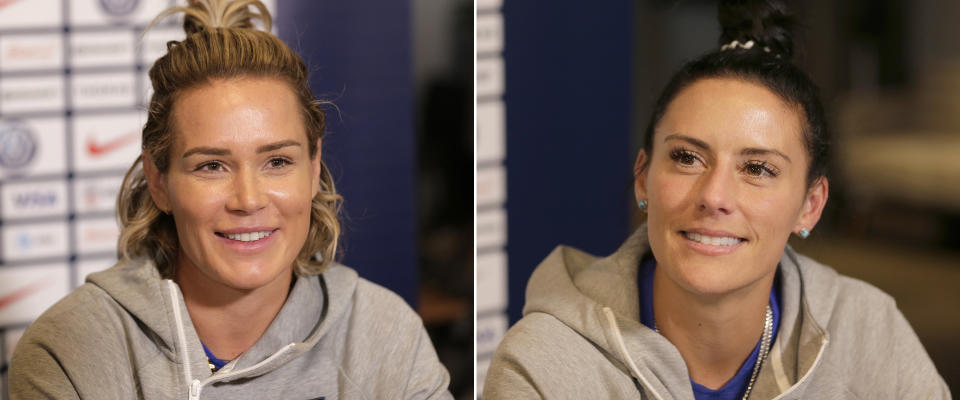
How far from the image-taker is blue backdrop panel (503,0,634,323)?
71.5 inches

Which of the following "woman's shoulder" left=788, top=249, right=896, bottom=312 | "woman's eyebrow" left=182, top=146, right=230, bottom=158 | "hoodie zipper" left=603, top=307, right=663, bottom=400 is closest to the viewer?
"woman's eyebrow" left=182, top=146, right=230, bottom=158

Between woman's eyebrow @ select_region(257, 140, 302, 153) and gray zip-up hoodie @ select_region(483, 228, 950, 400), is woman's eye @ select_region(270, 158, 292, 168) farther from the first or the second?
gray zip-up hoodie @ select_region(483, 228, 950, 400)

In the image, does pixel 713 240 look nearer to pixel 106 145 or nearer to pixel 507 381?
pixel 507 381

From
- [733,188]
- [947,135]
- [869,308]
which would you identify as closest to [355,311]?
[733,188]

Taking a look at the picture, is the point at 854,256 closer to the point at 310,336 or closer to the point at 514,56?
the point at 514,56

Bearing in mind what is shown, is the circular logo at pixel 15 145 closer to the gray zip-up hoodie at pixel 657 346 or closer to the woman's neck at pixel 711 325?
the gray zip-up hoodie at pixel 657 346

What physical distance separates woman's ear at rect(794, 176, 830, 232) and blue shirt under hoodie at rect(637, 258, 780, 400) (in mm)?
152

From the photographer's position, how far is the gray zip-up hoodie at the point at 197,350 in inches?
59.0

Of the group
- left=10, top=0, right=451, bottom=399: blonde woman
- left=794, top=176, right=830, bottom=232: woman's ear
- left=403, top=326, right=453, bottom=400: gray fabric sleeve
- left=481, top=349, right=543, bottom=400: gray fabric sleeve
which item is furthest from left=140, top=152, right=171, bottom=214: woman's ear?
left=794, top=176, right=830, bottom=232: woman's ear

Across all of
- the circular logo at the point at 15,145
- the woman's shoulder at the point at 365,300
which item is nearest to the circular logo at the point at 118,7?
the circular logo at the point at 15,145

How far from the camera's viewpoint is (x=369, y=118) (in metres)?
1.98

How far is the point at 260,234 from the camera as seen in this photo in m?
Answer: 1.52

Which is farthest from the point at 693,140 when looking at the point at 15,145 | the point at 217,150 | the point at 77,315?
the point at 15,145

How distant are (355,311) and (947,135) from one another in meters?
3.31
